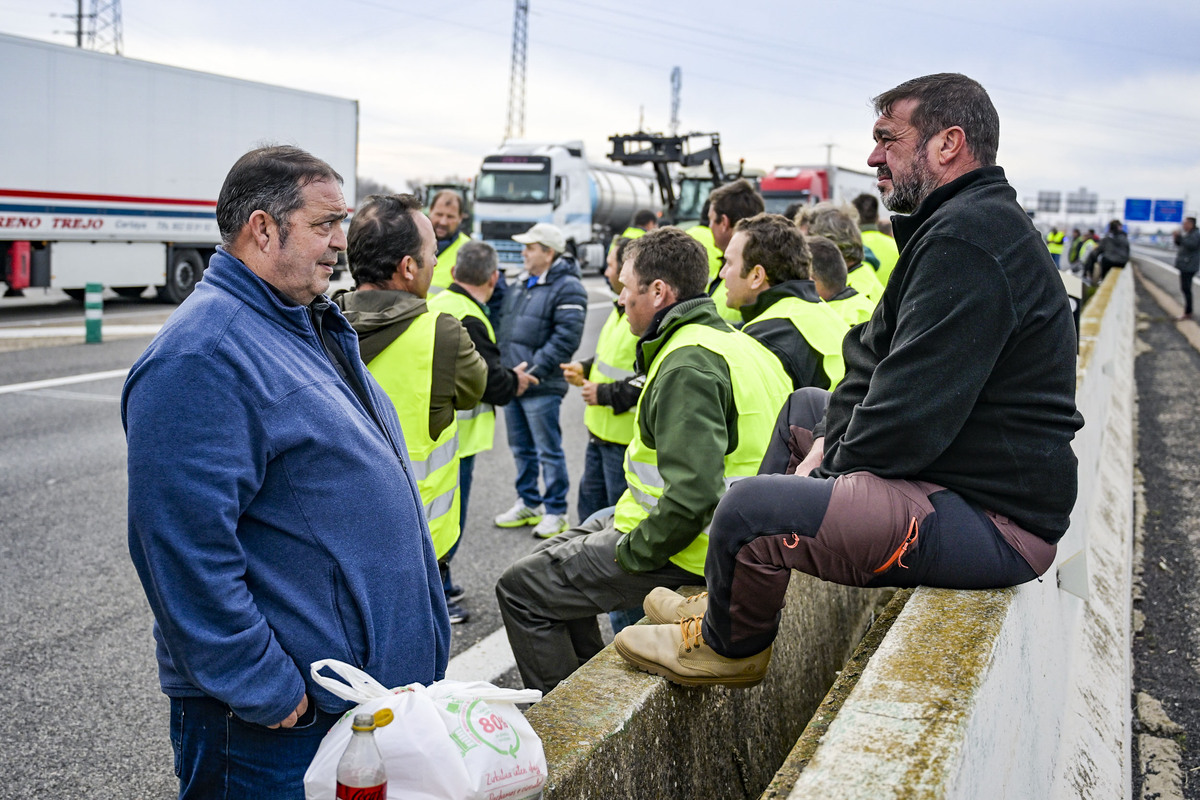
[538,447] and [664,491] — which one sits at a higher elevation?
[664,491]

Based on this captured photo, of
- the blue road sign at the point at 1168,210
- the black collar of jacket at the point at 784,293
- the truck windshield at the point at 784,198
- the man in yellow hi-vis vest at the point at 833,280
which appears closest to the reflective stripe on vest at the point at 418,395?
the black collar of jacket at the point at 784,293

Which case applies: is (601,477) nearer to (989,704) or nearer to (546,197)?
(989,704)

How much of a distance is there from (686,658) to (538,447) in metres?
4.22

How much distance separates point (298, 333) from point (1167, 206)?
349 feet

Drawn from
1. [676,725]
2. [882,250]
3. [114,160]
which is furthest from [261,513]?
[114,160]

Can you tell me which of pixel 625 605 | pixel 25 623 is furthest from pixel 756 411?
pixel 25 623

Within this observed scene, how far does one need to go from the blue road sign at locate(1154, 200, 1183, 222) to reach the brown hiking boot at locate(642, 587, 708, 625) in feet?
339

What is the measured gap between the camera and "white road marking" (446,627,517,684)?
4621mm

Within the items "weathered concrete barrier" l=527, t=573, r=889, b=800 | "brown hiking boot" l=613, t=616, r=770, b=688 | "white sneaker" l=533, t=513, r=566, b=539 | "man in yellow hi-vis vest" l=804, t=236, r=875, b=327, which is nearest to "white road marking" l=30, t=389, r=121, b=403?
"white sneaker" l=533, t=513, r=566, b=539

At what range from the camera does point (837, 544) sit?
2.61 m

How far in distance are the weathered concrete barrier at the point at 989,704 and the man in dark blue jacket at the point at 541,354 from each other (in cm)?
323

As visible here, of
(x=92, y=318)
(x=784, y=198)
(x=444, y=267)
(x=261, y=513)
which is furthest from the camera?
(x=784, y=198)

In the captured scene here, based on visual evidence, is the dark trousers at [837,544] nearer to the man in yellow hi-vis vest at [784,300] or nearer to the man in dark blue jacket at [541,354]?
the man in yellow hi-vis vest at [784,300]

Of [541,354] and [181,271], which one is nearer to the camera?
[541,354]
